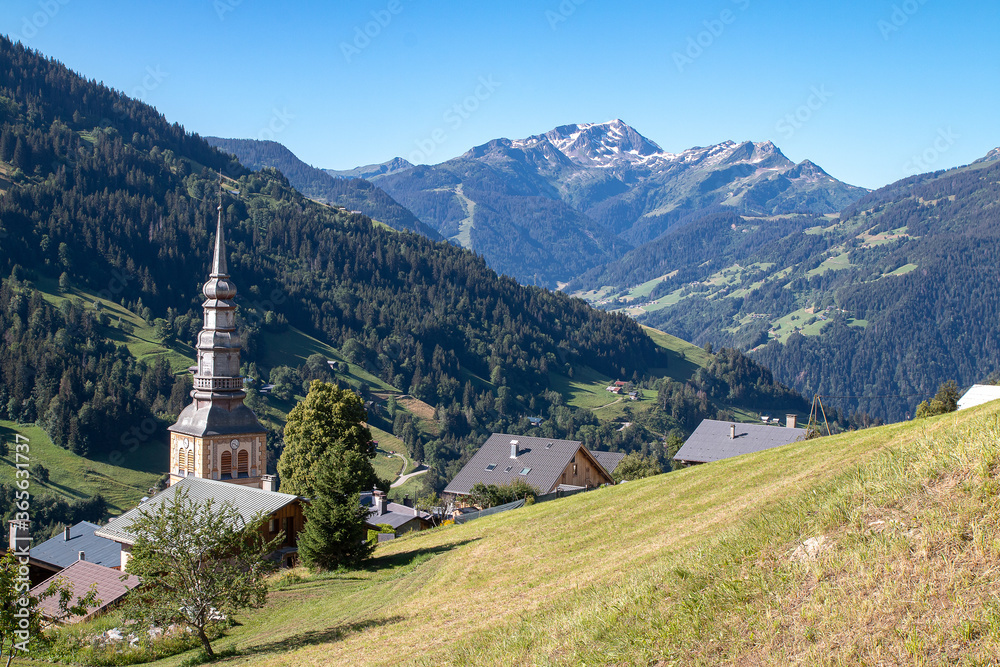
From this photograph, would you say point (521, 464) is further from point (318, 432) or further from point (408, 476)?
point (408, 476)

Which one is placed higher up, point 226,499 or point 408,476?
point 226,499

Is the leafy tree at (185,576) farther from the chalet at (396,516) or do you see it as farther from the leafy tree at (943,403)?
the chalet at (396,516)

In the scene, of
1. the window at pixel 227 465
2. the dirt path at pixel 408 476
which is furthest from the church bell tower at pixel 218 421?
the dirt path at pixel 408 476

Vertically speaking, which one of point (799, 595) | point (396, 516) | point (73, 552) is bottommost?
point (396, 516)

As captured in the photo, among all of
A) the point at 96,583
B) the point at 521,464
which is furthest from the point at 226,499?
the point at 521,464

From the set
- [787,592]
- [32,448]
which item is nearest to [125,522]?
[787,592]

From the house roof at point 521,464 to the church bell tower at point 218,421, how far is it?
21083 mm

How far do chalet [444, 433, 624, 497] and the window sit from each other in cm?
2126

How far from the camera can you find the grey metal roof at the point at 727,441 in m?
80.8

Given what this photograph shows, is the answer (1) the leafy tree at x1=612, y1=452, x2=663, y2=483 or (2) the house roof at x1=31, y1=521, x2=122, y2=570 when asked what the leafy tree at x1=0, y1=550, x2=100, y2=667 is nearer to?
(2) the house roof at x1=31, y1=521, x2=122, y2=570

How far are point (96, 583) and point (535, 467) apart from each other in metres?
45.5

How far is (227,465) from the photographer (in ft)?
197

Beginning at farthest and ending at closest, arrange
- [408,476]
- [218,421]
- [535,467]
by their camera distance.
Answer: [408,476] → [535,467] → [218,421]

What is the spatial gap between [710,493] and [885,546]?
1824cm
